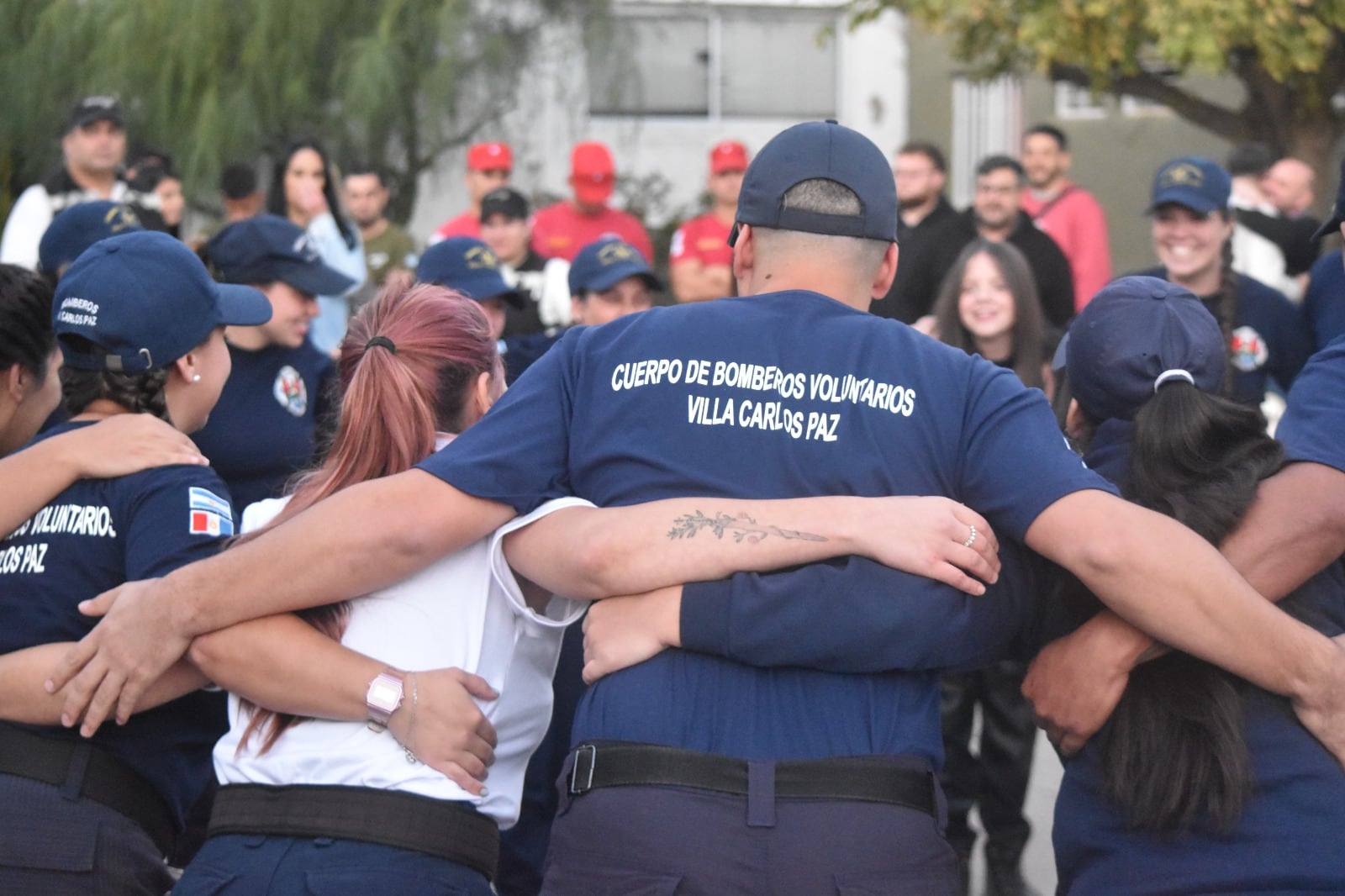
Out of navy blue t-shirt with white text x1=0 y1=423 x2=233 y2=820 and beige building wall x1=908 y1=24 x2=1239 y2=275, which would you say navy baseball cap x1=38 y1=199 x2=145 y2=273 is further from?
beige building wall x1=908 y1=24 x2=1239 y2=275

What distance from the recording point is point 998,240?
269 inches

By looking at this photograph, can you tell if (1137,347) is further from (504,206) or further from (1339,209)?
(504,206)

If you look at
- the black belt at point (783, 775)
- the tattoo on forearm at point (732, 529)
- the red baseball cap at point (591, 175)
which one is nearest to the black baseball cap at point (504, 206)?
the red baseball cap at point (591, 175)

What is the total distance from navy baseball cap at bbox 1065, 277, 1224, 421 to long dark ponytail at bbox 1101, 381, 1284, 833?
0.05m

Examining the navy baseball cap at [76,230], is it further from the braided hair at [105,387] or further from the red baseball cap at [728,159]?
the red baseball cap at [728,159]

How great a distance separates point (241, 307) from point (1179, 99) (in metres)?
12.5

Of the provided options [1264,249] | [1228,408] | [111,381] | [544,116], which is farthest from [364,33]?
[1228,408]

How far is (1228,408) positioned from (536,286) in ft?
16.1

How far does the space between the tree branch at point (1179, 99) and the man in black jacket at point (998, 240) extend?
22.5 ft

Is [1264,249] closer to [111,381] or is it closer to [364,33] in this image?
[111,381]

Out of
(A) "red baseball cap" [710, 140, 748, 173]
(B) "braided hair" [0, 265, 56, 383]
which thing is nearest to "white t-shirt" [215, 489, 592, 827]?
(B) "braided hair" [0, 265, 56, 383]

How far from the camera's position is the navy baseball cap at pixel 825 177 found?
2566 mm

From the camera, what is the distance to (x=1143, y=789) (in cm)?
243

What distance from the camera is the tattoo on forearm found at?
2.37m
